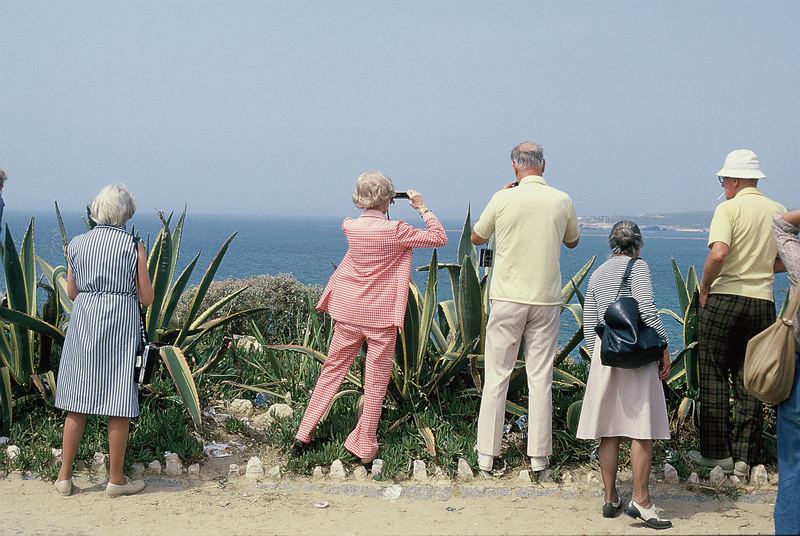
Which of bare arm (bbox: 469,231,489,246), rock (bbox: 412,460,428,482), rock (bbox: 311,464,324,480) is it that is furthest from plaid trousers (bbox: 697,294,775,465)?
rock (bbox: 311,464,324,480)

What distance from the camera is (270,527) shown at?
383 centimetres

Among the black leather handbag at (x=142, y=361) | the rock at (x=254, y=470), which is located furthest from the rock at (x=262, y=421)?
the black leather handbag at (x=142, y=361)

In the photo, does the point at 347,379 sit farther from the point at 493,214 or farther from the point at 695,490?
the point at 695,490

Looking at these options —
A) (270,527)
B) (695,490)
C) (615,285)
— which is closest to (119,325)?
→ (270,527)

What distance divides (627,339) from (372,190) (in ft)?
5.00

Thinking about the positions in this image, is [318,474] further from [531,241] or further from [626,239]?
[626,239]

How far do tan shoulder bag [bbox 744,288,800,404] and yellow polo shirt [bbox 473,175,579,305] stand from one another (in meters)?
1.18

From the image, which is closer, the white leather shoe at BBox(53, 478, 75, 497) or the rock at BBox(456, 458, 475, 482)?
the white leather shoe at BBox(53, 478, 75, 497)

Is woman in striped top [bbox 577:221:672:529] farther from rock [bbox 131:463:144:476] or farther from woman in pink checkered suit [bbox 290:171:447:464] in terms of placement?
rock [bbox 131:463:144:476]

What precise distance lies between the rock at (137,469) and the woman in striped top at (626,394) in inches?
92.5

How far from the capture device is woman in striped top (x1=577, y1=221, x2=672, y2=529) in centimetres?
380

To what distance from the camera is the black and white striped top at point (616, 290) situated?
3.75 meters

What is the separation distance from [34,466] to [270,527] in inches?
58.5

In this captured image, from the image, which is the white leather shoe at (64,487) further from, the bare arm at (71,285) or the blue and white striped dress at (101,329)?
the bare arm at (71,285)
